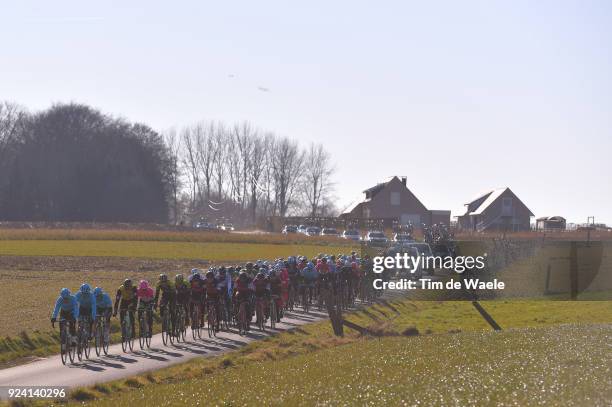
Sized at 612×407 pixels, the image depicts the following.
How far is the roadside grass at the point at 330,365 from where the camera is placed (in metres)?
15.0

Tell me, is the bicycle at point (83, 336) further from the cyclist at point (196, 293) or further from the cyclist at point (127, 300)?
the cyclist at point (196, 293)

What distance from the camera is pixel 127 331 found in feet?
78.8

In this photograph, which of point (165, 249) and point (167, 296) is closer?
point (167, 296)

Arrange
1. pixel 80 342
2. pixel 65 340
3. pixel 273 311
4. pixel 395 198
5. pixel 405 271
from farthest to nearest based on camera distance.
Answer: pixel 395 198 < pixel 405 271 < pixel 273 311 < pixel 80 342 < pixel 65 340

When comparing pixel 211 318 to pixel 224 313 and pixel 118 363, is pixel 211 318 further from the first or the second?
pixel 118 363

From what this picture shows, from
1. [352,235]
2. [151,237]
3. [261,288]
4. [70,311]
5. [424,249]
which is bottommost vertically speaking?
[70,311]

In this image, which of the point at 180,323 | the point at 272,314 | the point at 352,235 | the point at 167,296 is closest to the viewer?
the point at 167,296

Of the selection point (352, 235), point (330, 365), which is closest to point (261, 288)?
point (330, 365)

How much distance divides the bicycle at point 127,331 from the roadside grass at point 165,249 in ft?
129

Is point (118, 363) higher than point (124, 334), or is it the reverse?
point (124, 334)

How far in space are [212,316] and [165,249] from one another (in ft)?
164

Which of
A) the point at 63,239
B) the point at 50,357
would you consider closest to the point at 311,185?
the point at 63,239

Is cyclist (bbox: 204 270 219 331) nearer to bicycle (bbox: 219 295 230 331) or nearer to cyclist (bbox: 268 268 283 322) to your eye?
bicycle (bbox: 219 295 230 331)

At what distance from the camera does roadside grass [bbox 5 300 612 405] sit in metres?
15.0
